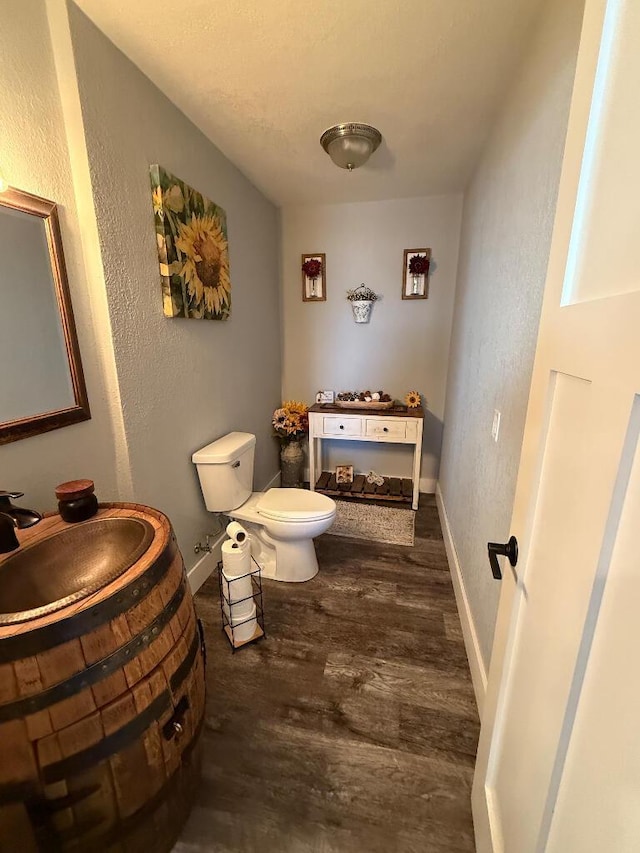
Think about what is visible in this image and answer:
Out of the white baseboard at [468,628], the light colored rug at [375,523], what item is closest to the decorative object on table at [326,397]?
the light colored rug at [375,523]

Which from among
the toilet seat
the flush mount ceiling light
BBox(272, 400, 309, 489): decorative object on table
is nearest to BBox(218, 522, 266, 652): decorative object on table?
the toilet seat

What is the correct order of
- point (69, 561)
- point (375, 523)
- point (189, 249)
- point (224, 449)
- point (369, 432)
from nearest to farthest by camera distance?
point (69, 561)
point (189, 249)
point (224, 449)
point (375, 523)
point (369, 432)

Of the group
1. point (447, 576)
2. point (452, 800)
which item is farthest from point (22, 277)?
point (447, 576)

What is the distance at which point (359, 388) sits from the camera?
9.61ft

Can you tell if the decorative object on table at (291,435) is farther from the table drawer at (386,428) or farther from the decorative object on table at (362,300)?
the decorative object on table at (362,300)

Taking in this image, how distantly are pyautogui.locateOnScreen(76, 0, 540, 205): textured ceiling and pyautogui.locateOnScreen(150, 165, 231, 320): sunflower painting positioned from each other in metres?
0.35

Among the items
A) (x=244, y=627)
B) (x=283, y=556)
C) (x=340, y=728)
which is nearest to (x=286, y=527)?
(x=283, y=556)

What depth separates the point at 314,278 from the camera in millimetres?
2775

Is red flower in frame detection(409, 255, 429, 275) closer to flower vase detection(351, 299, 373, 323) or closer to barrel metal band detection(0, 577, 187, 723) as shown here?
flower vase detection(351, 299, 373, 323)

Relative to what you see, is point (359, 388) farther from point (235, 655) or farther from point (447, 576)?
point (235, 655)

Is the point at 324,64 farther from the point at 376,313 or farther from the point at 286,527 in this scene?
the point at 286,527

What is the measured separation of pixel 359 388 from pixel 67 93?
225cm

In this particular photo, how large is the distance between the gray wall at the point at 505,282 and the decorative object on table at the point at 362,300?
31.2 inches

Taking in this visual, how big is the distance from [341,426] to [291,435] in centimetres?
41
